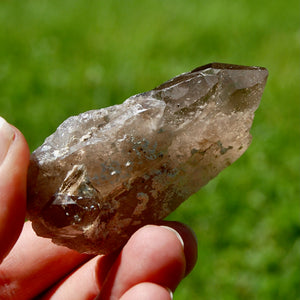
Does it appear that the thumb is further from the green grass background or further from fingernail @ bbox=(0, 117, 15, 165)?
the green grass background

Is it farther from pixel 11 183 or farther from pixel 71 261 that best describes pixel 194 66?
pixel 11 183

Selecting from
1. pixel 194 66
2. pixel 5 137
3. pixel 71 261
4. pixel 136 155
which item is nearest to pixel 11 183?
pixel 5 137

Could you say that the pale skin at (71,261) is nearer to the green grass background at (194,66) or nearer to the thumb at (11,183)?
the thumb at (11,183)

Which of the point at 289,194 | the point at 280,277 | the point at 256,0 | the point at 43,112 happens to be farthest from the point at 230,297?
the point at 256,0

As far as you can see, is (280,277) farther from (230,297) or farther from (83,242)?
(83,242)

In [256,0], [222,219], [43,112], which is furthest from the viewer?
[256,0]

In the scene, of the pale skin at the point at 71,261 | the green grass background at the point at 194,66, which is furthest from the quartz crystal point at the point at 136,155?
the green grass background at the point at 194,66
